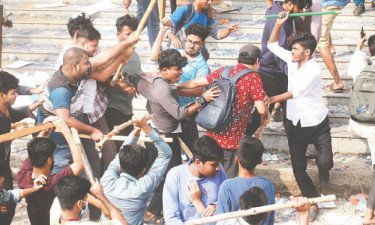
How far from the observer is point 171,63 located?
4859 mm

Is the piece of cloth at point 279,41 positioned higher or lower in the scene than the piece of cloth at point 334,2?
lower

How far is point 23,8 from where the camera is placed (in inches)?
402

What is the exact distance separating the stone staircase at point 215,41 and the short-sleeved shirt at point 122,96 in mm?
1602

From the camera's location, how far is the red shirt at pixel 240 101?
15.9 ft

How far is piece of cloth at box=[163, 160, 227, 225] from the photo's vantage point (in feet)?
12.5

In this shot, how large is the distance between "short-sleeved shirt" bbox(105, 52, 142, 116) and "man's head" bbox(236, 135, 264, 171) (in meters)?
2.09

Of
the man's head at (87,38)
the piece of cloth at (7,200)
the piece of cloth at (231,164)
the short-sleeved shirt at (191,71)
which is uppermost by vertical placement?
the man's head at (87,38)

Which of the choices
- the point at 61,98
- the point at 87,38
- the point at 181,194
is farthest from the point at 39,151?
the point at 87,38

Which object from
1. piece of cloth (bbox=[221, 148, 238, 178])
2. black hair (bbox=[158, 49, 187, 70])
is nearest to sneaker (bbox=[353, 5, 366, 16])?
piece of cloth (bbox=[221, 148, 238, 178])

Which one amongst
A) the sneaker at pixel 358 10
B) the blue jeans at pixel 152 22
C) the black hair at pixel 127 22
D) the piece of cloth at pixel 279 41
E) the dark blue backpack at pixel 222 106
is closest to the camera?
the dark blue backpack at pixel 222 106

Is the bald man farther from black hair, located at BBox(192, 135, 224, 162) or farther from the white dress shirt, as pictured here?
the white dress shirt

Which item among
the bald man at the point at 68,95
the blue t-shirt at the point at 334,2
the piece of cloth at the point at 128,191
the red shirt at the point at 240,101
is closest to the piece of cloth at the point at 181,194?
the piece of cloth at the point at 128,191

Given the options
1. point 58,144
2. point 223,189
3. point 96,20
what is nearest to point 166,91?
point 58,144

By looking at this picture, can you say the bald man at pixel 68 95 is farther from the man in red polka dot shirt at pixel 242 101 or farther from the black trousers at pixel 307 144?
the black trousers at pixel 307 144
